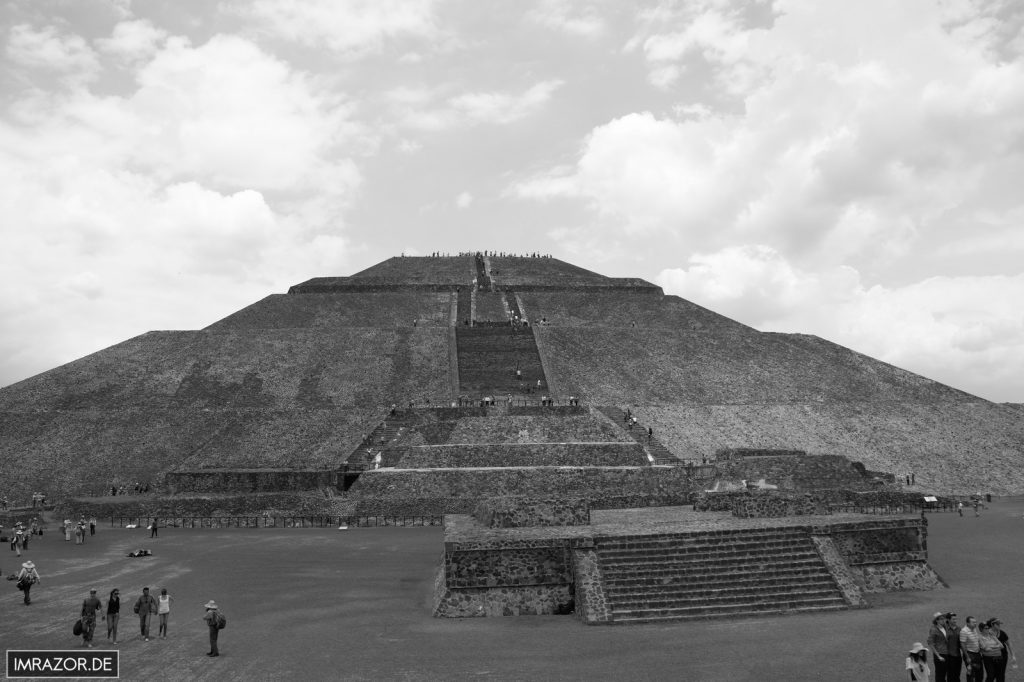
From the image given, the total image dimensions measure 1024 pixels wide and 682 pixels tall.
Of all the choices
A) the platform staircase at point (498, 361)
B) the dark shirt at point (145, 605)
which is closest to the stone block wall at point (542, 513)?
the dark shirt at point (145, 605)

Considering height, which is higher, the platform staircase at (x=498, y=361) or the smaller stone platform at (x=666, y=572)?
the platform staircase at (x=498, y=361)

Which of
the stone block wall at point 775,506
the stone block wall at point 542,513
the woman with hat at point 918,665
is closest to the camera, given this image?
the woman with hat at point 918,665

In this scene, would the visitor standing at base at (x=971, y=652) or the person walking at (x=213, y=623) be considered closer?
the visitor standing at base at (x=971, y=652)

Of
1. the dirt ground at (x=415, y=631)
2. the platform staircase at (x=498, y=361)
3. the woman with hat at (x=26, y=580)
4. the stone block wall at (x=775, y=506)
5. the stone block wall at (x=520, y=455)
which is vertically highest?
the platform staircase at (x=498, y=361)

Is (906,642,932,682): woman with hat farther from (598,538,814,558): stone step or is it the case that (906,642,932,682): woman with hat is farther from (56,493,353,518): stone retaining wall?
(56,493,353,518): stone retaining wall

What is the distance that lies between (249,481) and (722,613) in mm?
23558

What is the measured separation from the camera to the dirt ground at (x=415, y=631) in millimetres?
10102

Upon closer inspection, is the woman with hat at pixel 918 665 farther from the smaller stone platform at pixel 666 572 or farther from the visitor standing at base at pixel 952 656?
the smaller stone platform at pixel 666 572

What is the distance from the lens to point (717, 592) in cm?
1313

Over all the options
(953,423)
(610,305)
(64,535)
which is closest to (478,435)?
(64,535)

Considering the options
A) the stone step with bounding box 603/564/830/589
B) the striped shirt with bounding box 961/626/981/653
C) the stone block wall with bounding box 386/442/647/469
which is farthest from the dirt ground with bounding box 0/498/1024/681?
the stone block wall with bounding box 386/442/647/469

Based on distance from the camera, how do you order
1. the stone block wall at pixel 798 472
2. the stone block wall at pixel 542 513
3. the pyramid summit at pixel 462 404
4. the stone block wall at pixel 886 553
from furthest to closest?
the pyramid summit at pixel 462 404, the stone block wall at pixel 798 472, the stone block wall at pixel 542 513, the stone block wall at pixel 886 553

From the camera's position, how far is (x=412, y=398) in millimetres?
44625

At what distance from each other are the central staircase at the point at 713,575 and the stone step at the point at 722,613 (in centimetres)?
2
